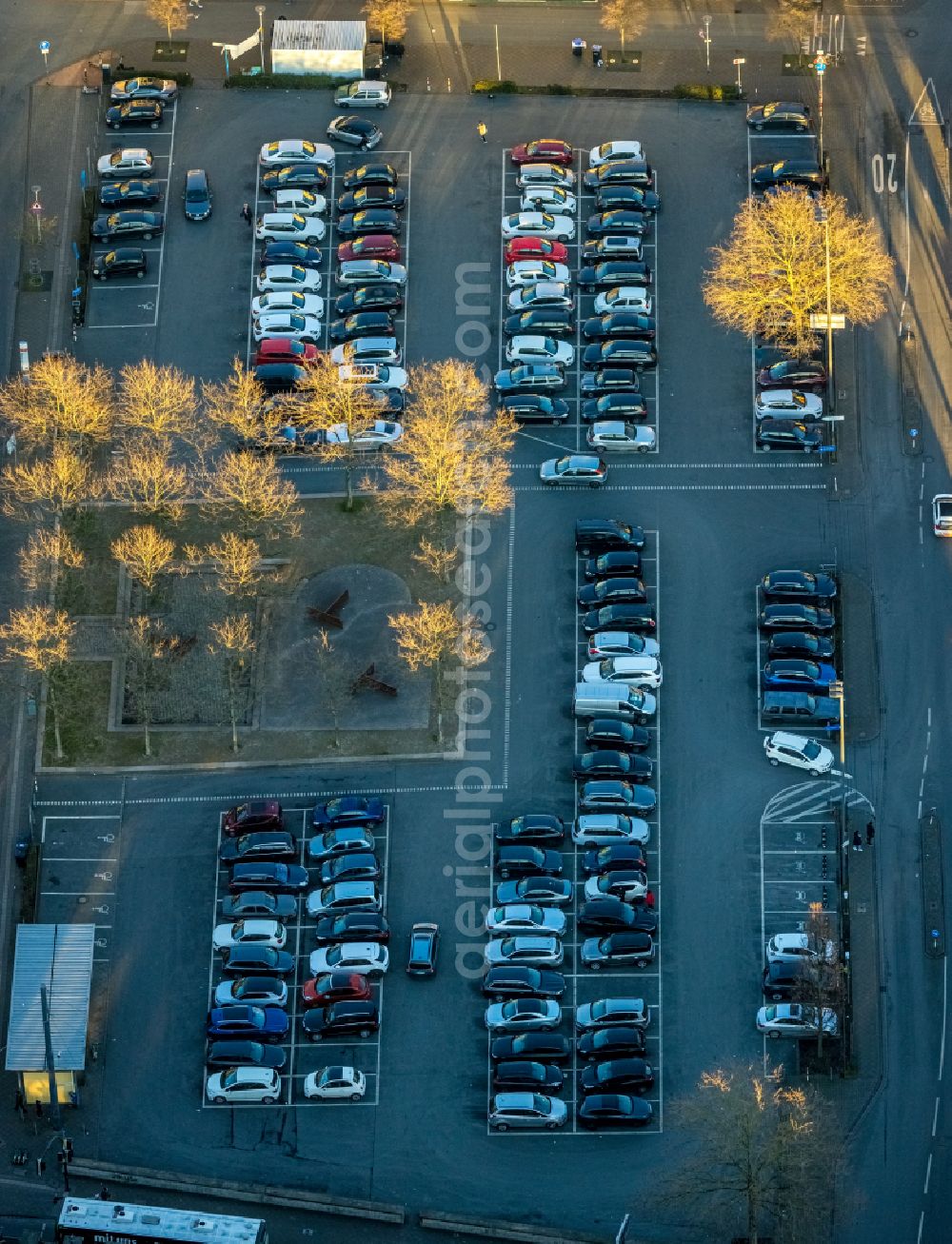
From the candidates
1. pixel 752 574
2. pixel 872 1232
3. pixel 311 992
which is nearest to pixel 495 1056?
pixel 311 992

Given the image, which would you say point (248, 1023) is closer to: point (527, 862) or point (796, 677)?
point (527, 862)

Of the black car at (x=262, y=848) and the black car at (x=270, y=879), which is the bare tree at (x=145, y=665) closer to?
the black car at (x=262, y=848)

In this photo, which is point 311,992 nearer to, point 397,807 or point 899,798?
point 397,807

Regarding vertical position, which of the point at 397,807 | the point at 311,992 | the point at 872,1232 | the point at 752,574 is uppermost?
the point at 752,574

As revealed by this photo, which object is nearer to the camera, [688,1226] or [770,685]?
[688,1226]

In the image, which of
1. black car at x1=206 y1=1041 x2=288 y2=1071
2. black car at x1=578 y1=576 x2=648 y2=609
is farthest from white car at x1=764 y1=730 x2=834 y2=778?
black car at x1=206 y1=1041 x2=288 y2=1071

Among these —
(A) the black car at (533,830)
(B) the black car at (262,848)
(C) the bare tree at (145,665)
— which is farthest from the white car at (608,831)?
(C) the bare tree at (145,665)
